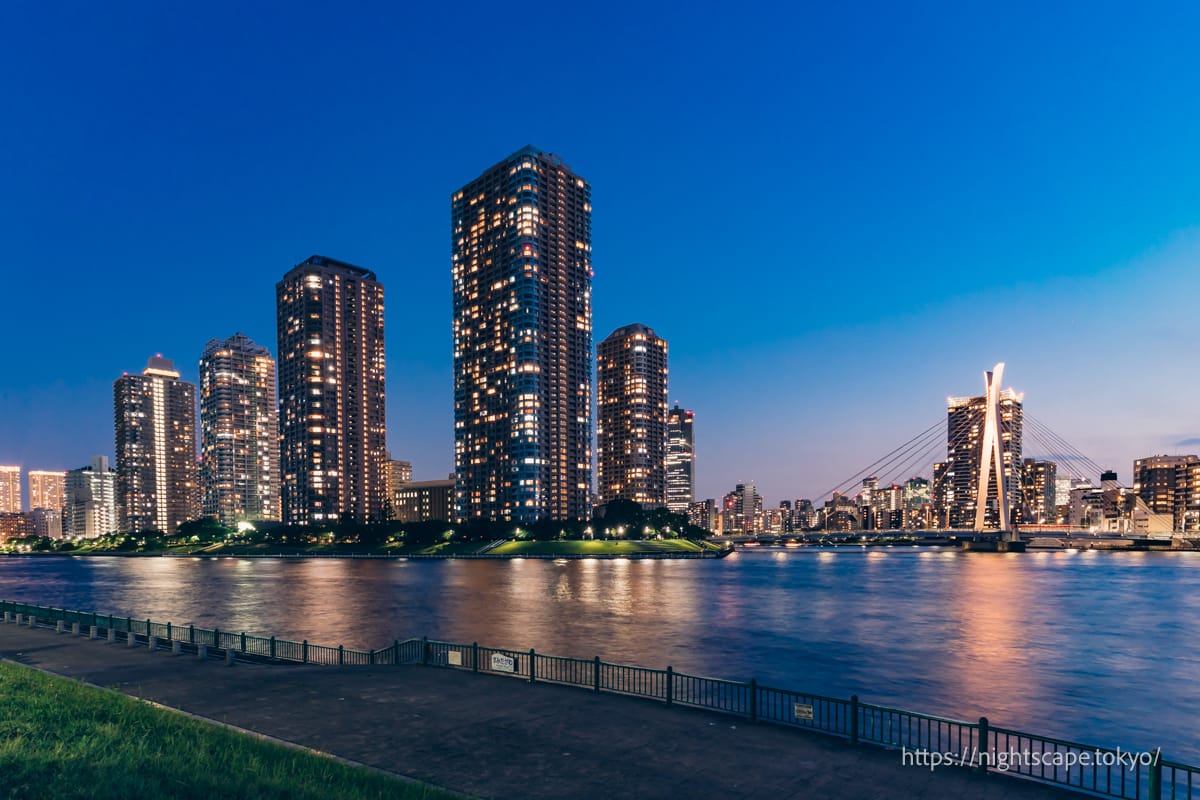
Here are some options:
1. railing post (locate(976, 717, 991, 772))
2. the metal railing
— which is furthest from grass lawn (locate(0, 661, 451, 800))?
railing post (locate(976, 717, 991, 772))

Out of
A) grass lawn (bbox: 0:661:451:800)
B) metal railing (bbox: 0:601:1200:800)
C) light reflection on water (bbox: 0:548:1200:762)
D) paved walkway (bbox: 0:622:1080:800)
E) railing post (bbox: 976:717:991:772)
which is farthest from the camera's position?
light reflection on water (bbox: 0:548:1200:762)

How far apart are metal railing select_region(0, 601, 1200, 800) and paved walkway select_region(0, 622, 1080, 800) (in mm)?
773

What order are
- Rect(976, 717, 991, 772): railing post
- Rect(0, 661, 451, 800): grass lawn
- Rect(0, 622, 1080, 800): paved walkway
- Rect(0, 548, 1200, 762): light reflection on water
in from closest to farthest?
Rect(0, 661, 451, 800): grass lawn
Rect(0, 622, 1080, 800): paved walkway
Rect(976, 717, 991, 772): railing post
Rect(0, 548, 1200, 762): light reflection on water

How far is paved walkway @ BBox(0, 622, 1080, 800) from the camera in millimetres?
16203

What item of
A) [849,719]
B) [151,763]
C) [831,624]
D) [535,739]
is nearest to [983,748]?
[535,739]

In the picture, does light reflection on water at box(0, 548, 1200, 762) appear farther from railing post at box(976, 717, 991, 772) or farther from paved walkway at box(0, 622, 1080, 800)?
paved walkway at box(0, 622, 1080, 800)

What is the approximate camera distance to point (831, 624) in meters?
71.4

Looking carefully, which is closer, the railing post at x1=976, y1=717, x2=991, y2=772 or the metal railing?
the railing post at x1=976, y1=717, x2=991, y2=772

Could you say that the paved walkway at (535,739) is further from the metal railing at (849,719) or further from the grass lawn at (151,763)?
the grass lawn at (151,763)

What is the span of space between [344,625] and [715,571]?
316 ft

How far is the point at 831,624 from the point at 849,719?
43.6m

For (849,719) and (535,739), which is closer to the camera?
(535,739)

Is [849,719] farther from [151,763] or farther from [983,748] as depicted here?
[151,763]

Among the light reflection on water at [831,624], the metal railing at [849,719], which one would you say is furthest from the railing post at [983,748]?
the light reflection on water at [831,624]
